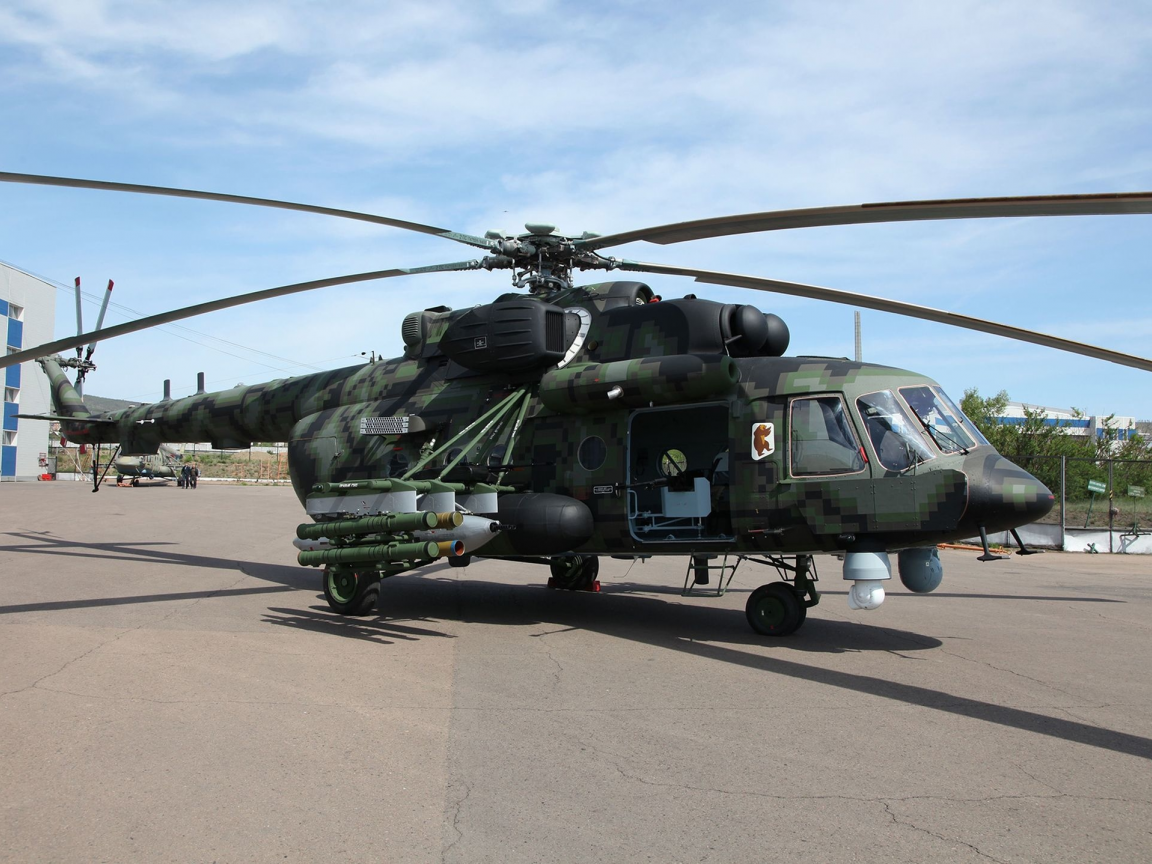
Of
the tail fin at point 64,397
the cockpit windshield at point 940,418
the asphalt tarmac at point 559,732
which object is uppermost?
the tail fin at point 64,397

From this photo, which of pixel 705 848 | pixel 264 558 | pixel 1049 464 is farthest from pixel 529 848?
pixel 1049 464

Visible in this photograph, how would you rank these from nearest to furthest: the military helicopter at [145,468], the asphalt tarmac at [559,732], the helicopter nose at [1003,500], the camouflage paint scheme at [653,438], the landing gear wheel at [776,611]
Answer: the asphalt tarmac at [559,732]
the helicopter nose at [1003,500]
the camouflage paint scheme at [653,438]
the landing gear wheel at [776,611]
the military helicopter at [145,468]

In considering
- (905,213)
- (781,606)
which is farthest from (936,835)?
(781,606)

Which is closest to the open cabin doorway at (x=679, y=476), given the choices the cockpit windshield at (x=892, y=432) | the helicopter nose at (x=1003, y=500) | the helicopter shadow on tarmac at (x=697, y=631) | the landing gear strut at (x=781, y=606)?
the landing gear strut at (x=781, y=606)

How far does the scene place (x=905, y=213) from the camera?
6125mm

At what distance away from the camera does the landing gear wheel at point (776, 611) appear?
8.73 meters

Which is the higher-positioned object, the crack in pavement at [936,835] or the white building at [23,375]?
the white building at [23,375]

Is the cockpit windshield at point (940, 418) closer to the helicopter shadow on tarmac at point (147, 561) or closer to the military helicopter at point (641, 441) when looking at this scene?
the military helicopter at point (641, 441)

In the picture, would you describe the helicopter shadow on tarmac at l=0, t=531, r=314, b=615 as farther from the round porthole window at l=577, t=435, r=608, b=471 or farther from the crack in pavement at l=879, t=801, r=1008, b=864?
the crack in pavement at l=879, t=801, r=1008, b=864

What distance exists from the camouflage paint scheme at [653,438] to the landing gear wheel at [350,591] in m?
1.56

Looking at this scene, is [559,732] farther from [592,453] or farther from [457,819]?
[592,453]

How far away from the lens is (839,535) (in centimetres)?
806

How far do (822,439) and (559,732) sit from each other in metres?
4.11

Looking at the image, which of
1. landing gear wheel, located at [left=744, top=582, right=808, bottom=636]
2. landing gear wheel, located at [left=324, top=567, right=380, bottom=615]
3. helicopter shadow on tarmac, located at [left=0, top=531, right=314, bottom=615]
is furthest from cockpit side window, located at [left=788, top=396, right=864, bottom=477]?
helicopter shadow on tarmac, located at [left=0, top=531, right=314, bottom=615]
